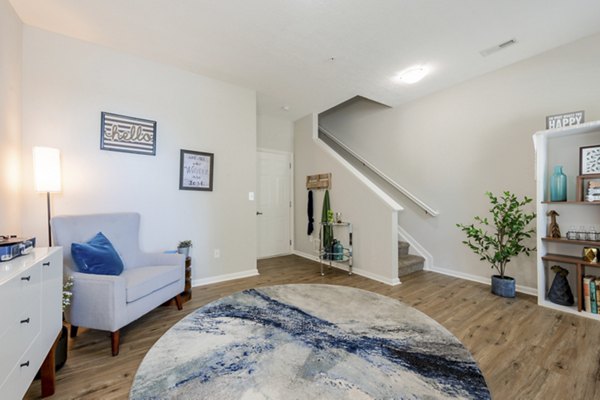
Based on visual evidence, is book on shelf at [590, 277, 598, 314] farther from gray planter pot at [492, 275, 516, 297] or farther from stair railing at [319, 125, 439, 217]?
stair railing at [319, 125, 439, 217]

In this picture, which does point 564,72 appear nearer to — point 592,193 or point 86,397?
point 592,193

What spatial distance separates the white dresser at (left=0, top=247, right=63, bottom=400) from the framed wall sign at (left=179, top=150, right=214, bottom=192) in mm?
1700

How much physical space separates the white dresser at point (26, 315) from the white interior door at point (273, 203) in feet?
10.8

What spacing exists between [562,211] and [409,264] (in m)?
1.81

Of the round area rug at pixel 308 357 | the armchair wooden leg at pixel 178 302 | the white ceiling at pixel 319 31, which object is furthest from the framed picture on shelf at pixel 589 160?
the armchair wooden leg at pixel 178 302

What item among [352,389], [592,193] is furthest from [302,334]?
[592,193]

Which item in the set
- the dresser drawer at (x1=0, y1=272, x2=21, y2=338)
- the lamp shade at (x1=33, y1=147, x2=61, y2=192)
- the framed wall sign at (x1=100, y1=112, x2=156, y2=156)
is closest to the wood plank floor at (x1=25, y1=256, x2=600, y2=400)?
the dresser drawer at (x1=0, y1=272, x2=21, y2=338)

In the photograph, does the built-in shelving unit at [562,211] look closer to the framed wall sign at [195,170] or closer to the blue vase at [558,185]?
the blue vase at [558,185]

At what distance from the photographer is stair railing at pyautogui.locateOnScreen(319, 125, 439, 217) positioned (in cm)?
390

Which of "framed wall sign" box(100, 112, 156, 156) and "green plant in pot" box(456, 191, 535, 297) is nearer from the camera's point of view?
"framed wall sign" box(100, 112, 156, 156)

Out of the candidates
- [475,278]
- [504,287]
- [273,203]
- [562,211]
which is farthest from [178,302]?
[562,211]

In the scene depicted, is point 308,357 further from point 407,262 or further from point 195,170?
point 407,262

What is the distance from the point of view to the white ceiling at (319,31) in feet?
6.92

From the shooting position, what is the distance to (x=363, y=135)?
4.93 m
